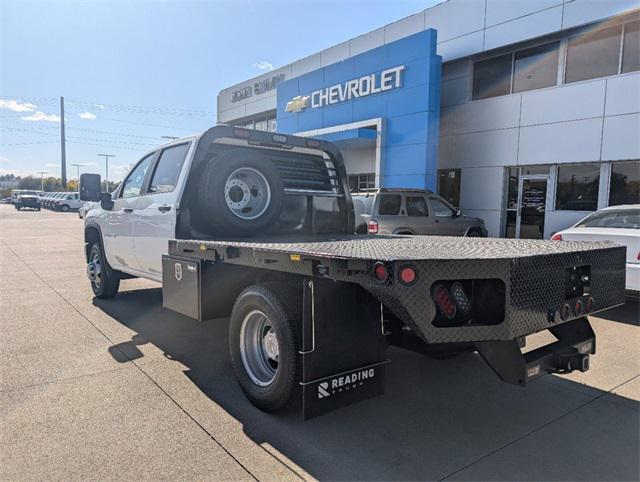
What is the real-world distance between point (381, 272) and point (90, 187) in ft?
17.4

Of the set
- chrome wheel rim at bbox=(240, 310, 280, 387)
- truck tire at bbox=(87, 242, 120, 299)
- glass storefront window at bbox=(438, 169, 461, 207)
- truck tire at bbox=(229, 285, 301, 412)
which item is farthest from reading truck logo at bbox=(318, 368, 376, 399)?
glass storefront window at bbox=(438, 169, 461, 207)

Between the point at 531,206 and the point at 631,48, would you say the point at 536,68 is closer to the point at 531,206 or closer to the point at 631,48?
the point at 631,48

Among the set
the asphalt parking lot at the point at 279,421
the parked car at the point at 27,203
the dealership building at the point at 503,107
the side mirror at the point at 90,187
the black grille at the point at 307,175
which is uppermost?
the dealership building at the point at 503,107


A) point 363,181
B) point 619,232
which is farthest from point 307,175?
point 363,181

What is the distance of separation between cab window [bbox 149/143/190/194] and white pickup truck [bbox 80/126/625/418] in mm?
27

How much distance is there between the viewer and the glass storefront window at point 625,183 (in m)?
11.8

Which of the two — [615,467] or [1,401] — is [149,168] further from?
[615,467]

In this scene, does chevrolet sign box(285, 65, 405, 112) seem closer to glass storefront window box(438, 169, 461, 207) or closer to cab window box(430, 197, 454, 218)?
glass storefront window box(438, 169, 461, 207)

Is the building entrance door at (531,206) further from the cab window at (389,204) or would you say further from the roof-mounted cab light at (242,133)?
the roof-mounted cab light at (242,133)

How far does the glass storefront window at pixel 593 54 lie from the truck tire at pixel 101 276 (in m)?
12.7

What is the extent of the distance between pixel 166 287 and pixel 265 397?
5.68ft

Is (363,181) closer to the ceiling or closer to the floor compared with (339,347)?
closer to the ceiling

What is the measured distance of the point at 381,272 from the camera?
2.51 m

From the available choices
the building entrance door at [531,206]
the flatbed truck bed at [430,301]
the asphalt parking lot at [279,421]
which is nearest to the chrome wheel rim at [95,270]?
the asphalt parking lot at [279,421]
